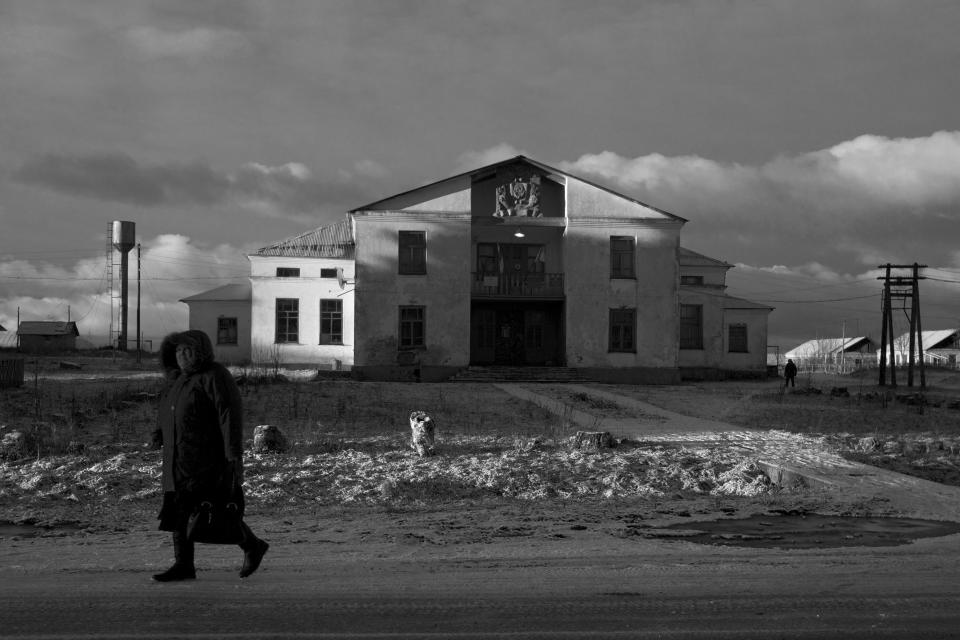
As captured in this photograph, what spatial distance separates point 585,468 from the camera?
39.5 feet

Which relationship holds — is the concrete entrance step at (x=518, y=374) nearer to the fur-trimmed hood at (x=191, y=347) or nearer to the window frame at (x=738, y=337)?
the window frame at (x=738, y=337)

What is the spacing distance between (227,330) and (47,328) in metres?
34.7

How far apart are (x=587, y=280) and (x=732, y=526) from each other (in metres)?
27.1

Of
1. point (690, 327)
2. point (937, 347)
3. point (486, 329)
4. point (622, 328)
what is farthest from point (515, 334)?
point (937, 347)

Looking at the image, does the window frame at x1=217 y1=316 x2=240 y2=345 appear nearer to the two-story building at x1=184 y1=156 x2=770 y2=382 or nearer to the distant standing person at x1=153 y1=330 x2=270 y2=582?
the two-story building at x1=184 y1=156 x2=770 y2=382

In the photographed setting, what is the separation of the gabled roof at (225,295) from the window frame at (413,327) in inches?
430

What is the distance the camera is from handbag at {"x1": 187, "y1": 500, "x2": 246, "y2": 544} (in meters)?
6.19

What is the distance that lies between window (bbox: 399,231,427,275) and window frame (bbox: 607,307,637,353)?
723 centimetres

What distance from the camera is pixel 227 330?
4300 cm

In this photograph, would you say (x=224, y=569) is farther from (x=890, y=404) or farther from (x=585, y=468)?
(x=890, y=404)

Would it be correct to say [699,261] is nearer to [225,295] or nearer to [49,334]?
[225,295]

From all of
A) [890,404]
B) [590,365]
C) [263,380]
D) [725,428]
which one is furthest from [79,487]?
[590,365]

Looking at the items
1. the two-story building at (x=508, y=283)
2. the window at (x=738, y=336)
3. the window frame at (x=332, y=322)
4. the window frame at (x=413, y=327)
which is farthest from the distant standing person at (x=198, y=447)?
the window at (x=738, y=336)

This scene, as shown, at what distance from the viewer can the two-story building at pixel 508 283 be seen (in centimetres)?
3494
